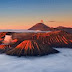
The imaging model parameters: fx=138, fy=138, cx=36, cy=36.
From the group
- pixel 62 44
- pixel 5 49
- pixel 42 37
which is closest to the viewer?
pixel 5 49

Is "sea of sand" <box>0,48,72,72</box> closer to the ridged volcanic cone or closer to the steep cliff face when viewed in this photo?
the ridged volcanic cone

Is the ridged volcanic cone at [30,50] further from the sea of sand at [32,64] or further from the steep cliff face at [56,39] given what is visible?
the steep cliff face at [56,39]

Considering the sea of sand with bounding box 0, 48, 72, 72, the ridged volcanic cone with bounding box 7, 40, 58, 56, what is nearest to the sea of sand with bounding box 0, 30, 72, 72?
the sea of sand with bounding box 0, 48, 72, 72

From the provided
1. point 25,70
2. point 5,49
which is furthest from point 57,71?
point 5,49

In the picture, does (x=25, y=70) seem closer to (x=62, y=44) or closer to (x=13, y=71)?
(x=13, y=71)

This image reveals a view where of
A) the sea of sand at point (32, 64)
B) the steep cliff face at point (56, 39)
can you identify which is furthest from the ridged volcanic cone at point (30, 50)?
the steep cliff face at point (56, 39)

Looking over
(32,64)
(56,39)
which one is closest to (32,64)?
(32,64)

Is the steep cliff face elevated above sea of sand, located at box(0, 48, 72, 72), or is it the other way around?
the steep cliff face

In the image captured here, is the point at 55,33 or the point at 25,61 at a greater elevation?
the point at 55,33
